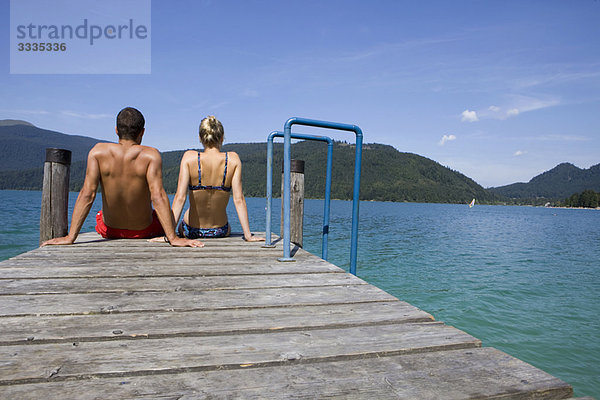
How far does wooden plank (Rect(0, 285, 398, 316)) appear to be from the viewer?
1.90m

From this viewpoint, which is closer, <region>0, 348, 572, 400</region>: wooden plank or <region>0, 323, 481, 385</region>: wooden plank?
<region>0, 348, 572, 400</region>: wooden plank

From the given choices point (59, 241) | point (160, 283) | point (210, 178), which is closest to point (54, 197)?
point (59, 241)

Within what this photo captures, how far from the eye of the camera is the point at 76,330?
161 cm

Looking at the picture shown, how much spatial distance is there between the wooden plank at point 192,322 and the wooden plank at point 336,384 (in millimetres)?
367

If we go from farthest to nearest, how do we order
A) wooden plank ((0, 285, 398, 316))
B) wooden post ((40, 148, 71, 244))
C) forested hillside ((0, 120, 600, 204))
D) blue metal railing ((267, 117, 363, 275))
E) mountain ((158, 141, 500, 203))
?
1. forested hillside ((0, 120, 600, 204))
2. mountain ((158, 141, 500, 203))
3. wooden post ((40, 148, 71, 244))
4. blue metal railing ((267, 117, 363, 275))
5. wooden plank ((0, 285, 398, 316))

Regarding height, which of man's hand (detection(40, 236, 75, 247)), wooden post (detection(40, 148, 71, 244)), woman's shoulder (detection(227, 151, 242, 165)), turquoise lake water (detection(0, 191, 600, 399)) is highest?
woman's shoulder (detection(227, 151, 242, 165))

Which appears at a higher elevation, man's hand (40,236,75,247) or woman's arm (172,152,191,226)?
woman's arm (172,152,191,226)

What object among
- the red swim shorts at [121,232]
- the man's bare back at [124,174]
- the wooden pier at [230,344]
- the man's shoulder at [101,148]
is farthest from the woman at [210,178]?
the wooden pier at [230,344]

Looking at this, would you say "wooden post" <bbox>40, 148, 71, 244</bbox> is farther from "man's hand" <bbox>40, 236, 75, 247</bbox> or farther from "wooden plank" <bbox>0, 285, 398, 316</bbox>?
"wooden plank" <bbox>0, 285, 398, 316</bbox>

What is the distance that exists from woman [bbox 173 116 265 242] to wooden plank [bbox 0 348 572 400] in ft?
9.58

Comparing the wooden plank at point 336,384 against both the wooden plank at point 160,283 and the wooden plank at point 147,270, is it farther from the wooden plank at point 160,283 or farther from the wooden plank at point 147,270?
the wooden plank at point 147,270

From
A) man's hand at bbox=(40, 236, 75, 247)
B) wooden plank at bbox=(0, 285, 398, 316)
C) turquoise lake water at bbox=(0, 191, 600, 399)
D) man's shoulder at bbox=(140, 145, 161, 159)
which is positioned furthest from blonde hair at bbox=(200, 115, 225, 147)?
turquoise lake water at bbox=(0, 191, 600, 399)

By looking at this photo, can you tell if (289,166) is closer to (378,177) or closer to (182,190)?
(182,190)

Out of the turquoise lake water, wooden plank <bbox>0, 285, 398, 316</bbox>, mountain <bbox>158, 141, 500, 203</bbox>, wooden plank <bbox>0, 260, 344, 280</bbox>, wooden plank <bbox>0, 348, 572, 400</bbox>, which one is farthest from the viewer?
mountain <bbox>158, 141, 500, 203</bbox>
